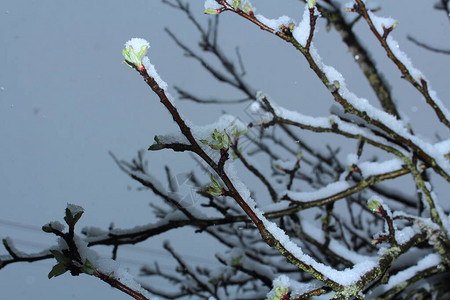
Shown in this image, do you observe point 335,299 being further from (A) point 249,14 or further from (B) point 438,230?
(A) point 249,14

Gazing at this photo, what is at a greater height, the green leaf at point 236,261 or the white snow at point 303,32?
the white snow at point 303,32

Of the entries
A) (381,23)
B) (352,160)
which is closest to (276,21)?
(381,23)

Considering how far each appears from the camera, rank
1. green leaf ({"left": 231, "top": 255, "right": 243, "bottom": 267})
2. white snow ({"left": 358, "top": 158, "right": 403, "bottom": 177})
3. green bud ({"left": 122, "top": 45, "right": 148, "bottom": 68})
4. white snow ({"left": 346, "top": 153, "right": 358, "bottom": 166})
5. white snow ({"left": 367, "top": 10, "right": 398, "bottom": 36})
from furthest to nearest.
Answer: green leaf ({"left": 231, "top": 255, "right": 243, "bottom": 267})
white snow ({"left": 346, "top": 153, "right": 358, "bottom": 166})
white snow ({"left": 358, "top": 158, "right": 403, "bottom": 177})
white snow ({"left": 367, "top": 10, "right": 398, "bottom": 36})
green bud ({"left": 122, "top": 45, "right": 148, "bottom": 68})

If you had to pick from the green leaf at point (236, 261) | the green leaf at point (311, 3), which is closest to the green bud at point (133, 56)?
the green leaf at point (311, 3)

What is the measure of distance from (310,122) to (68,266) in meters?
1.62

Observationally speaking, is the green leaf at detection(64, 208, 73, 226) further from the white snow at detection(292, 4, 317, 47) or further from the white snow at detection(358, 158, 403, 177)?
the white snow at detection(358, 158, 403, 177)

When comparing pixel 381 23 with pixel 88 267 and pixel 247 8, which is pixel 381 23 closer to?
pixel 247 8

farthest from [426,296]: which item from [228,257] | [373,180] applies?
[228,257]

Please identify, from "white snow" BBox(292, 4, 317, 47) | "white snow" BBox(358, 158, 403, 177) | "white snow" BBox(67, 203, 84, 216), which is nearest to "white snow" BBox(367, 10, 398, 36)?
"white snow" BBox(292, 4, 317, 47)

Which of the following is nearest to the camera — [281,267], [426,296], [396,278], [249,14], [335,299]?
[335,299]

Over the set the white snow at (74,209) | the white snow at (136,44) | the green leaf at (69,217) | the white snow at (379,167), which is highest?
the white snow at (379,167)

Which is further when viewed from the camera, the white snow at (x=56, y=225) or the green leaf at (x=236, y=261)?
the green leaf at (x=236, y=261)

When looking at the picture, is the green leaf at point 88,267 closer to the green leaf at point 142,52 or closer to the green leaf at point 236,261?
the green leaf at point 142,52

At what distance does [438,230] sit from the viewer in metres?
1.78
